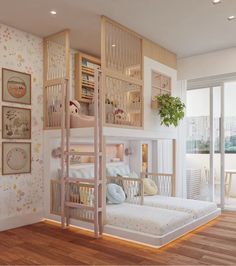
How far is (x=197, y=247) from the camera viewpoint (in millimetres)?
3184

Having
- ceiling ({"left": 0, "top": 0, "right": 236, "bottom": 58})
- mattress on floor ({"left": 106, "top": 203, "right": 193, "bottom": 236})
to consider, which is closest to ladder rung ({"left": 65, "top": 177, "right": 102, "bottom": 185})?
mattress on floor ({"left": 106, "top": 203, "right": 193, "bottom": 236})

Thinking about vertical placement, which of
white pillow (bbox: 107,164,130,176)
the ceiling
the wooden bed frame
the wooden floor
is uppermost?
the ceiling

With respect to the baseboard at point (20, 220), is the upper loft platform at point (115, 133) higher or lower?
higher

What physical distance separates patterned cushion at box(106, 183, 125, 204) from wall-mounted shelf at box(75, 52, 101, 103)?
1.64 m

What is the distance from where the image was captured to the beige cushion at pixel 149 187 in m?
4.92

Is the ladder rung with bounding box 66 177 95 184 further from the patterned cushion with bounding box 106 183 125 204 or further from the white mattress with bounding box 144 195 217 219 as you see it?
the white mattress with bounding box 144 195 217 219

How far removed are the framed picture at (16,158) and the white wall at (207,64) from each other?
3241 millimetres

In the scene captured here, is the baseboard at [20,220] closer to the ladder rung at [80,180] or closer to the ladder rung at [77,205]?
the ladder rung at [77,205]

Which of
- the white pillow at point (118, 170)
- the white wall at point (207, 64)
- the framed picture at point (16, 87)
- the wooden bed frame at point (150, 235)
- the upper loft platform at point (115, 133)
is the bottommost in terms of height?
the wooden bed frame at point (150, 235)

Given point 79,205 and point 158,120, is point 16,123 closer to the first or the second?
point 79,205

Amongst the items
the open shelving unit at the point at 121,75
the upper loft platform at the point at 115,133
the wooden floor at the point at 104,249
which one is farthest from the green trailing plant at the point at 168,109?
the wooden floor at the point at 104,249

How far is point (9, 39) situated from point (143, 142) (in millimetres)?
3038

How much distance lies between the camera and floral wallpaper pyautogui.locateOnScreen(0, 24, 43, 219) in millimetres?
3941

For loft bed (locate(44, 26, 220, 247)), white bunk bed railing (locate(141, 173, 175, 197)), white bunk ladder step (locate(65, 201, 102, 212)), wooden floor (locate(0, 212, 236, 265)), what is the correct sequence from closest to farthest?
wooden floor (locate(0, 212, 236, 265)), loft bed (locate(44, 26, 220, 247)), white bunk ladder step (locate(65, 201, 102, 212)), white bunk bed railing (locate(141, 173, 175, 197))
